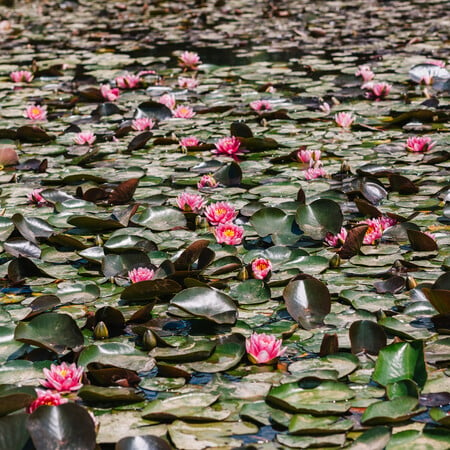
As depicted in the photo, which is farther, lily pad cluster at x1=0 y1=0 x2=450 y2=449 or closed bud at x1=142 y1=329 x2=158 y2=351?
closed bud at x1=142 y1=329 x2=158 y2=351

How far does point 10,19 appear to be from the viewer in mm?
10141

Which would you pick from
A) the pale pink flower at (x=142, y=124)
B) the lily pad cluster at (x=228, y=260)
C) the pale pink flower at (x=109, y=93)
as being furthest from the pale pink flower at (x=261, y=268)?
the pale pink flower at (x=109, y=93)

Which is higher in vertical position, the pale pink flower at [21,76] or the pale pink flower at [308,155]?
the pale pink flower at [21,76]

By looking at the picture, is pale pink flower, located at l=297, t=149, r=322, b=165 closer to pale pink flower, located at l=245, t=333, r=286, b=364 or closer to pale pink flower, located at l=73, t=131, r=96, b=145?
pale pink flower, located at l=73, t=131, r=96, b=145

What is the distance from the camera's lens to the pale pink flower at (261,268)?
8.78 feet

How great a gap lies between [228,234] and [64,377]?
1.08 metres

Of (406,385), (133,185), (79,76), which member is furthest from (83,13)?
(406,385)

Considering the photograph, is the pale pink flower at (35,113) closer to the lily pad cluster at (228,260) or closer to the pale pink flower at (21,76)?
A: the lily pad cluster at (228,260)

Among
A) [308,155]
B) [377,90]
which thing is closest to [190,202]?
[308,155]

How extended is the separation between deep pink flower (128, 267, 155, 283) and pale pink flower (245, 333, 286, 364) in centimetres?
59

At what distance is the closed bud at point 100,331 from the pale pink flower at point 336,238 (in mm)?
982

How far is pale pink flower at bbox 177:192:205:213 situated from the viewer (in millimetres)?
3312

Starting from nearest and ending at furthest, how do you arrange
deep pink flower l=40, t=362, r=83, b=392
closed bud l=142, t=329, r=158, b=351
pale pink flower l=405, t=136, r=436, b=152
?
1. deep pink flower l=40, t=362, r=83, b=392
2. closed bud l=142, t=329, r=158, b=351
3. pale pink flower l=405, t=136, r=436, b=152

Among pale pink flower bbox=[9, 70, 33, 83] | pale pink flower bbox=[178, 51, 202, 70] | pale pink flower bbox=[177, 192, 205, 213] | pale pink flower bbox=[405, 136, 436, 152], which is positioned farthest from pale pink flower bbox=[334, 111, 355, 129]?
pale pink flower bbox=[9, 70, 33, 83]
